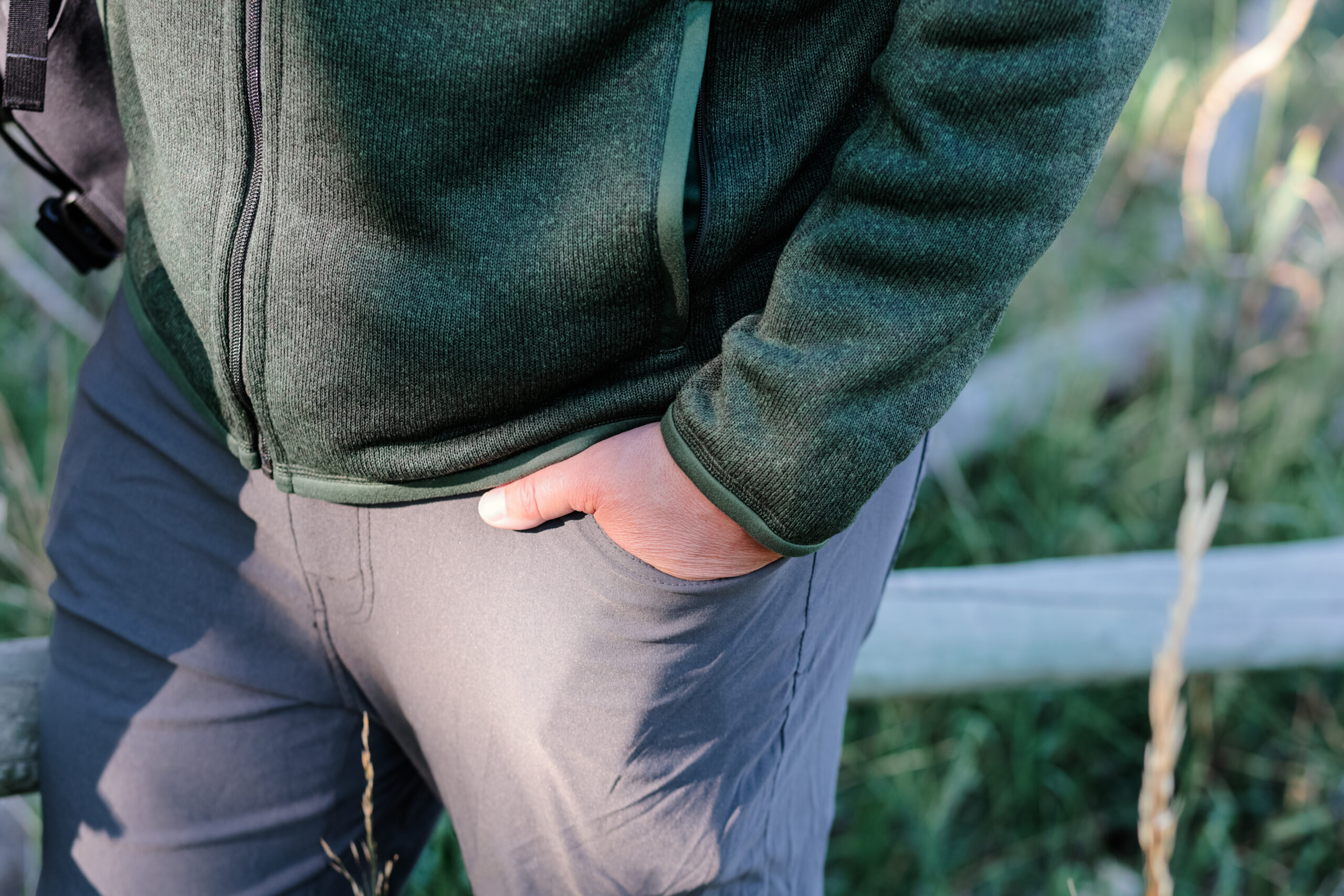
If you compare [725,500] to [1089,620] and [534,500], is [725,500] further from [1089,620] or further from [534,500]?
[1089,620]

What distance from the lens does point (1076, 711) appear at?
230 cm

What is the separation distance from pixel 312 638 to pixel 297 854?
0.82 ft

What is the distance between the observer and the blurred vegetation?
210cm

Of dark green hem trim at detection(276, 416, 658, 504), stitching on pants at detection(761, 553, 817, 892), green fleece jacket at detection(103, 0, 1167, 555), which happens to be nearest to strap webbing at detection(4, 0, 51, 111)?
green fleece jacket at detection(103, 0, 1167, 555)

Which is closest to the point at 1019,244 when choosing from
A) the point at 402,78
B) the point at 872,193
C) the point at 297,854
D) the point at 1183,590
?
the point at 872,193

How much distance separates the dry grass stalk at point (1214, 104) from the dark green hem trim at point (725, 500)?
98.1 inches

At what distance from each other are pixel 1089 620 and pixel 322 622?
4.58ft

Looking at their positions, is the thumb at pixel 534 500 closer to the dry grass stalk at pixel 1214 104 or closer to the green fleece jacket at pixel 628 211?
the green fleece jacket at pixel 628 211

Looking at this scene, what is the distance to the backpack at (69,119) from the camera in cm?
101

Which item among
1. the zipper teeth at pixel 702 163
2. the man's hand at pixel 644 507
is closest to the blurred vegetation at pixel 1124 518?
the man's hand at pixel 644 507

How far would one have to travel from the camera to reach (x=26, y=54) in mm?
1004

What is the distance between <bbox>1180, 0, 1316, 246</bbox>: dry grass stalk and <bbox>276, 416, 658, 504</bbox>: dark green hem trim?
252 cm

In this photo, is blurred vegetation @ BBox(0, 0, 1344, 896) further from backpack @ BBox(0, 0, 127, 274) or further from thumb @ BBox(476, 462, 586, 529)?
thumb @ BBox(476, 462, 586, 529)

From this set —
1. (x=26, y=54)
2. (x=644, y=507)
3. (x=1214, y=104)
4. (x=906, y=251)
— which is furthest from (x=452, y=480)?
(x=1214, y=104)
